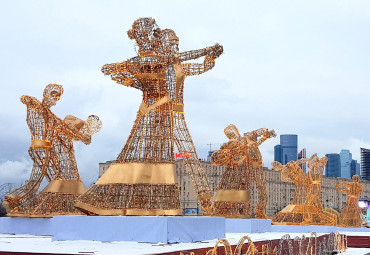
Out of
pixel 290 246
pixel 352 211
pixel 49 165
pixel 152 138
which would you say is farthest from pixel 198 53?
pixel 352 211

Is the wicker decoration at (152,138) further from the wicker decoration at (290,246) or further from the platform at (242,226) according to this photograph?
the platform at (242,226)

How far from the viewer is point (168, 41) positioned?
15.4m

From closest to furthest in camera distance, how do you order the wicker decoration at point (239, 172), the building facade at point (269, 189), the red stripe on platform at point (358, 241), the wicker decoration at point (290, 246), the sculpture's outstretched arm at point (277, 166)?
1. the wicker decoration at point (290, 246)
2. the wicker decoration at point (239, 172)
3. the red stripe on platform at point (358, 241)
4. the sculpture's outstretched arm at point (277, 166)
5. the building facade at point (269, 189)

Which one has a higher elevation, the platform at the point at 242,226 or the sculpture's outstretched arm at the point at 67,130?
the sculpture's outstretched arm at the point at 67,130

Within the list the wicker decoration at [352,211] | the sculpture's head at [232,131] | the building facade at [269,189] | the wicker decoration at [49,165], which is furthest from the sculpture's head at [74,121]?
the building facade at [269,189]

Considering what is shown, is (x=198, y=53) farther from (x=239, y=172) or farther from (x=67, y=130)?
(x=239, y=172)

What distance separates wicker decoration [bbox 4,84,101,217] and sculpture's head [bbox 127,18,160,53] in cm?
478

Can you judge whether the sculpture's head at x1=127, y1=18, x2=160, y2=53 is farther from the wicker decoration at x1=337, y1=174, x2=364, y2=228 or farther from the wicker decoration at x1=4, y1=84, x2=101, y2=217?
the wicker decoration at x1=337, y1=174, x2=364, y2=228

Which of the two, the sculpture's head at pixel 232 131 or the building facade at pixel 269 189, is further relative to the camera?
the building facade at pixel 269 189

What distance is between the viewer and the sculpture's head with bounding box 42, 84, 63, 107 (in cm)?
1830

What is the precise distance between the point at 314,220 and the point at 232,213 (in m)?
4.61

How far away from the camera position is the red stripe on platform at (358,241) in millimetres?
21609

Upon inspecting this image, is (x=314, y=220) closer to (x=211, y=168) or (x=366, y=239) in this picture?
(x=366, y=239)

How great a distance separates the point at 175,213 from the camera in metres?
13.6
